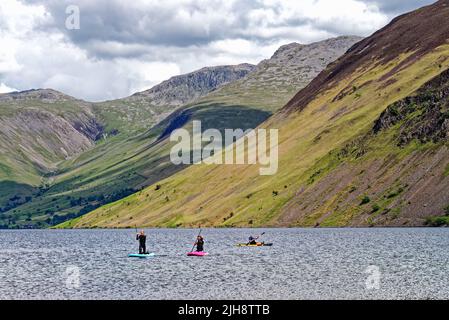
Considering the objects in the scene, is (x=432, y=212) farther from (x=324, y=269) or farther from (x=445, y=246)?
(x=324, y=269)

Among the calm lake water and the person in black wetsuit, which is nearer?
the calm lake water

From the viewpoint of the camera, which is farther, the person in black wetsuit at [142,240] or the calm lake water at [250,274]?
the person in black wetsuit at [142,240]

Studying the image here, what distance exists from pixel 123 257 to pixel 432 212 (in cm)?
9355

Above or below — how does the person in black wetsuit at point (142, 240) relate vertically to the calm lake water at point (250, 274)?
above

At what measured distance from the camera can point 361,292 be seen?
7162 centimetres

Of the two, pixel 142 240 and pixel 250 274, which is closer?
pixel 250 274

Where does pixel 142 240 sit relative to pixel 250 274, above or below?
above

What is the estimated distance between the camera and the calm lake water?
244 feet

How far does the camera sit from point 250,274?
93188 millimetres

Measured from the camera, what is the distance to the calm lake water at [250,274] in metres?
74.5

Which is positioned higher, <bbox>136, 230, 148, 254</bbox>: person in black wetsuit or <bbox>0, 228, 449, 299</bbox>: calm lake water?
<bbox>136, 230, 148, 254</bbox>: person in black wetsuit
